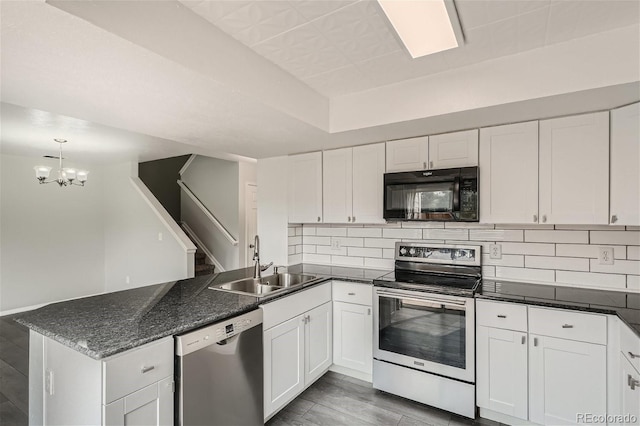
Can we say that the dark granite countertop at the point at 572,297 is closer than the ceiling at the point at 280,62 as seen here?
No

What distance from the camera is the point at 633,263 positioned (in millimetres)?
2191

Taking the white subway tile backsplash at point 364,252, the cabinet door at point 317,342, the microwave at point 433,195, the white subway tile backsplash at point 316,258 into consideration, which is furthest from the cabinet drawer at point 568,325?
the white subway tile backsplash at point 316,258

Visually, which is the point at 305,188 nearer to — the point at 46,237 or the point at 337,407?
the point at 337,407

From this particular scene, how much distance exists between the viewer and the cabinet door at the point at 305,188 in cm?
331

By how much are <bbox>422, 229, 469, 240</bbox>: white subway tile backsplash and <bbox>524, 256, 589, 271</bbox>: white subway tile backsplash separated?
488 millimetres

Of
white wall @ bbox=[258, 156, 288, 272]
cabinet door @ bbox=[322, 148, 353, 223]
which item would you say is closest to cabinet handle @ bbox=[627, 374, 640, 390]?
cabinet door @ bbox=[322, 148, 353, 223]

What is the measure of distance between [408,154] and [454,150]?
376 millimetres

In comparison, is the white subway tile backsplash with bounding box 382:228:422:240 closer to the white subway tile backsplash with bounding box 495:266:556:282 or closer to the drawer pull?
the white subway tile backsplash with bounding box 495:266:556:282

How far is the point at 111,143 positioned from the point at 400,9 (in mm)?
3925

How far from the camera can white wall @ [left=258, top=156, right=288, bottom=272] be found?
3.54m

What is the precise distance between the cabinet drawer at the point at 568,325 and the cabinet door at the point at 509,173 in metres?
0.65

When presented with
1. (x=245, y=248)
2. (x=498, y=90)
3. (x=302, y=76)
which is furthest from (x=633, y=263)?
(x=245, y=248)

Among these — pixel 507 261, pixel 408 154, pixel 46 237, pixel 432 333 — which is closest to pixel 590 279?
pixel 507 261

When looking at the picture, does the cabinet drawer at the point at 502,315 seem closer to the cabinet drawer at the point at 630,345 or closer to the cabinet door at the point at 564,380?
the cabinet door at the point at 564,380
